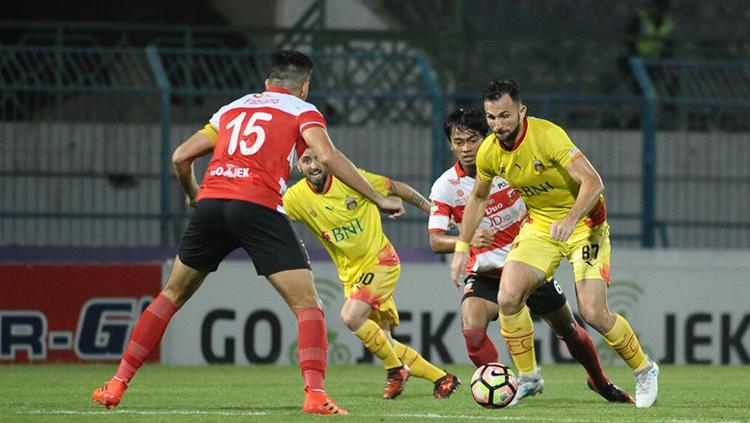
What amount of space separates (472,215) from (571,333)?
3.58 ft

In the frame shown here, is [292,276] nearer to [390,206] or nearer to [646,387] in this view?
[390,206]

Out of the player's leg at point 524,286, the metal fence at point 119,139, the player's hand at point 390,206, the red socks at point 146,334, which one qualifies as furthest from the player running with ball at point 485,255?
the metal fence at point 119,139

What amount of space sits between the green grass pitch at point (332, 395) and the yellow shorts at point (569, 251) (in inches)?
32.5

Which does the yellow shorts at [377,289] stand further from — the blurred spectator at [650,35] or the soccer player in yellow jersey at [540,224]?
the blurred spectator at [650,35]

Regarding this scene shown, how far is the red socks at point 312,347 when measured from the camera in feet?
27.8

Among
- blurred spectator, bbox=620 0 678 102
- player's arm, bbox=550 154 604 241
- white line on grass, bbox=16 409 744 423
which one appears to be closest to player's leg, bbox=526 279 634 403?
player's arm, bbox=550 154 604 241

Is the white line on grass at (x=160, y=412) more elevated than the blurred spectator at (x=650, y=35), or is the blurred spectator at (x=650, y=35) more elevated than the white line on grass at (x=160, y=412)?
the blurred spectator at (x=650, y=35)

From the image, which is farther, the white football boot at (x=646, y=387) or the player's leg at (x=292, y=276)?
the white football boot at (x=646, y=387)

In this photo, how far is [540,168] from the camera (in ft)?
31.4

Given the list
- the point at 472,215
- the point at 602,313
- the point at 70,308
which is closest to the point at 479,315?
the point at 472,215

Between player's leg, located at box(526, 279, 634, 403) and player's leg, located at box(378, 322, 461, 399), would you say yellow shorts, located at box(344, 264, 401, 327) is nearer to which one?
player's leg, located at box(378, 322, 461, 399)

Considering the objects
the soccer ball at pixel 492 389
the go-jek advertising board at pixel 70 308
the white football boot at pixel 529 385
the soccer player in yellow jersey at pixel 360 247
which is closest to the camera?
the soccer ball at pixel 492 389

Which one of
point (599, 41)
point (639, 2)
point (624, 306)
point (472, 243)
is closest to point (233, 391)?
point (472, 243)

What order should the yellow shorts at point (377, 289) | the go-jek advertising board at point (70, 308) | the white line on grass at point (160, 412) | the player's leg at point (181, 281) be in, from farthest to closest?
the go-jek advertising board at point (70, 308), the yellow shorts at point (377, 289), the white line on grass at point (160, 412), the player's leg at point (181, 281)
